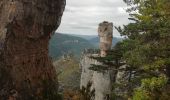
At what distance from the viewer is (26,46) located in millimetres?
25656

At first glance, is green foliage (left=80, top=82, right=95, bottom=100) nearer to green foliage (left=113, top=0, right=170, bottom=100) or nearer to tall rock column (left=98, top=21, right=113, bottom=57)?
tall rock column (left=98, top=21, right=113, bottom=57)

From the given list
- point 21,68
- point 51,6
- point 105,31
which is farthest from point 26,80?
point 105,31

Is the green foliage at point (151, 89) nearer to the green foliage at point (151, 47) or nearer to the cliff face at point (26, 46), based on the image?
the green foliage at point (151, 47)

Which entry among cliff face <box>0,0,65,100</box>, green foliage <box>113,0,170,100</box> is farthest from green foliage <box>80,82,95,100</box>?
green foliage <box>113,0,170,100</box>

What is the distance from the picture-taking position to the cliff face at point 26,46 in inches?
961

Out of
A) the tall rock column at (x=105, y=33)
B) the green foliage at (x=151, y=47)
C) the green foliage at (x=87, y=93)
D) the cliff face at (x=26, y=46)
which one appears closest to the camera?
the green foliage at (x=151, y=47)

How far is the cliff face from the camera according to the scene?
24406 mm

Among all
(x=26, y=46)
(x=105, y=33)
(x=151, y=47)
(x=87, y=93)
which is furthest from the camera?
(x=87, y=93)

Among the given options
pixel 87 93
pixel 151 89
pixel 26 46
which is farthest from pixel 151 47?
pixel 87 93

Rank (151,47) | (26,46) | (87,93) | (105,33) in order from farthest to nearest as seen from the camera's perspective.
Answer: (87,93) < (105,33) < (26,46) < (151,47)

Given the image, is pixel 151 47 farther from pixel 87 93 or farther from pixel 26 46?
pixel 87 93

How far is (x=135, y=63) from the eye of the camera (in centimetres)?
2216

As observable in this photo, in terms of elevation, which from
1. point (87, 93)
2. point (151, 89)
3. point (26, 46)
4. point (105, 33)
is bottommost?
point (87, 93)

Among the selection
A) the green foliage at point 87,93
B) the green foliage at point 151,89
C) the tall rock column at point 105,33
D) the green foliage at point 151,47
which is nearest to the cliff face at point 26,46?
the green foliage at point 151,47
